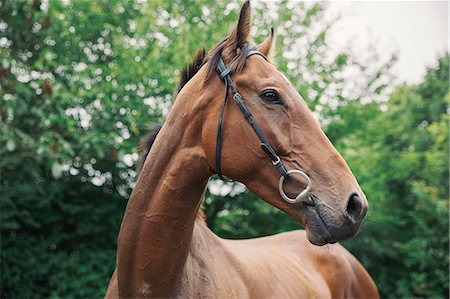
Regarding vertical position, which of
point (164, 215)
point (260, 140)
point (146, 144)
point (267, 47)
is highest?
point (267, 47)

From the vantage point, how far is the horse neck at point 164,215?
238 cm

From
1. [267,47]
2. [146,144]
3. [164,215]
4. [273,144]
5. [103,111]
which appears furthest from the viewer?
[103,111]

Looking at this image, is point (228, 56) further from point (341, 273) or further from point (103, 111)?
point (103, 111)

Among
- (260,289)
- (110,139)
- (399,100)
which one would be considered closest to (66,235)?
(110,139)

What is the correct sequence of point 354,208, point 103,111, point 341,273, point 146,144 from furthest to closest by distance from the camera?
point 103,111, point 341,273, point 146,144, point 354,208

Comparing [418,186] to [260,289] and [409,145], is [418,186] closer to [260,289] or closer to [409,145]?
[409,145]

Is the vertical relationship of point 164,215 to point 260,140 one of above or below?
below

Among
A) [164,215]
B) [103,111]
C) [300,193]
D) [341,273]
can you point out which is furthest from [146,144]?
[103,111]

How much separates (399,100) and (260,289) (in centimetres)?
1745

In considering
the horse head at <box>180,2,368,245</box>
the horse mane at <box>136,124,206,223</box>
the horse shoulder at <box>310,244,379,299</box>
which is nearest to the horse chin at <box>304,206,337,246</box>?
the horse head at <box>180,2,368,245</box>

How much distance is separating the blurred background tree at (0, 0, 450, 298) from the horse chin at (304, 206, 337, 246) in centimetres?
442

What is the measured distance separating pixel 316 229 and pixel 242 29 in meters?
1.05

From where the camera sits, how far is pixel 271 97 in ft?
7.54

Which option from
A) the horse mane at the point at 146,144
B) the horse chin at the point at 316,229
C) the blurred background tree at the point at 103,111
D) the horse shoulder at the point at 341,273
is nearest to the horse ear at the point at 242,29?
the horse mane at the point at 146,144
